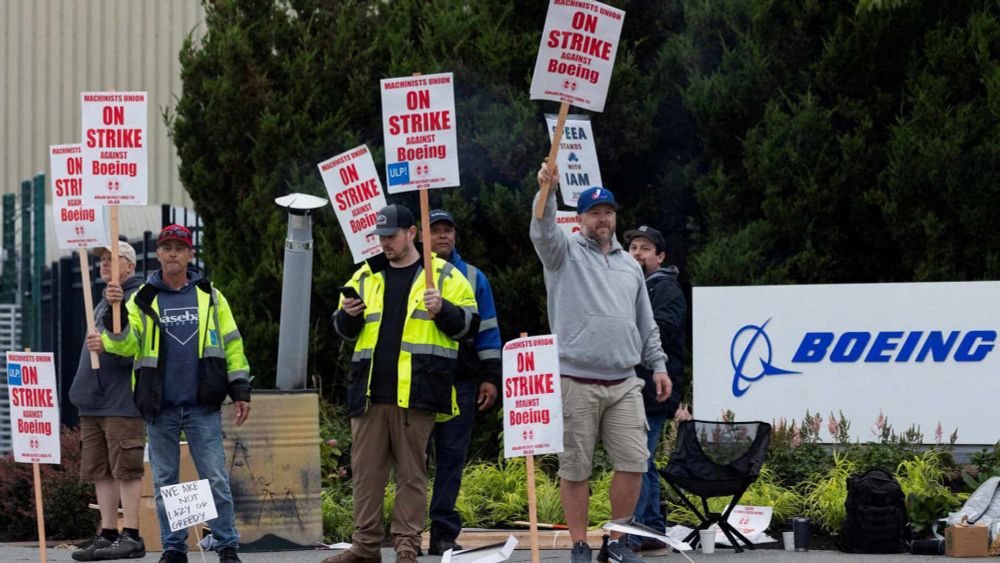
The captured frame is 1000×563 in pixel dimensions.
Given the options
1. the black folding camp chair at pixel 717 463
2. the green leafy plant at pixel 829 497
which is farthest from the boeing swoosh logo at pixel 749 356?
the black folding camp chair at pixel 717 463

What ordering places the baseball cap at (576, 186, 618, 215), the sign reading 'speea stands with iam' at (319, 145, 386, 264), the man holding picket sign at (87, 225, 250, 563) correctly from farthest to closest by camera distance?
the sign reading 'speea stands with iam' at (319, 145, 386, 264) → the man holding picket sign at (87, 225, 250, 563) → the baseball cap at (576, 186, 618, 215)

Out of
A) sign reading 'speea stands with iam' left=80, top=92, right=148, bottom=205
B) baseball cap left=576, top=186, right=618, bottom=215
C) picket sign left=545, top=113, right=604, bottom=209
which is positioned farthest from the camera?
picket sign left=545, top=113, right=604, bottom=209

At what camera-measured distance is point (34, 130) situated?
22.7 metres

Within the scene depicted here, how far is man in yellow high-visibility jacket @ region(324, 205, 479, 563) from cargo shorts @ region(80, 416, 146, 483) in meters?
2.10

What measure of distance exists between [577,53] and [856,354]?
525cm

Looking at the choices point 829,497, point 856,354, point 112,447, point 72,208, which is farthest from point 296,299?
point 856,354

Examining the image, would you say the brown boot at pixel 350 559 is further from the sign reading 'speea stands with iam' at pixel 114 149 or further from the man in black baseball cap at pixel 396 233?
the sign reading 'speea stands with iam' at pixel 114 149

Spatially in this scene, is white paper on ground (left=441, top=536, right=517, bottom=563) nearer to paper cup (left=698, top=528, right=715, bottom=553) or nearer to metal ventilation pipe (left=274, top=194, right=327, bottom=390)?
paper cup (left=698, top=528, right=715, bottom=553)

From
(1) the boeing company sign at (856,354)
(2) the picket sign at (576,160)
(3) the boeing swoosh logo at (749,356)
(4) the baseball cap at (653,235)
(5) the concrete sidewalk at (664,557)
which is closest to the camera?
(5) the concrete sidewalk at (664,557)

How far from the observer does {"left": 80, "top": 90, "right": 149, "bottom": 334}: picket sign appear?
982cm

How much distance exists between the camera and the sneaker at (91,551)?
10.6 metres

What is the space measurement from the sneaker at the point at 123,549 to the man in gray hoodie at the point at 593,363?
10.2 feet

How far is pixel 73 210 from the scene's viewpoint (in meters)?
10.3

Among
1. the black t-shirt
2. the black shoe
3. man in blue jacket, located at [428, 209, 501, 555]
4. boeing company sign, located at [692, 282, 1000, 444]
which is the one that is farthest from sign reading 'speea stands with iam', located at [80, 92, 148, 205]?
boeing company sign, located at [692, 282, 1000, 444]
